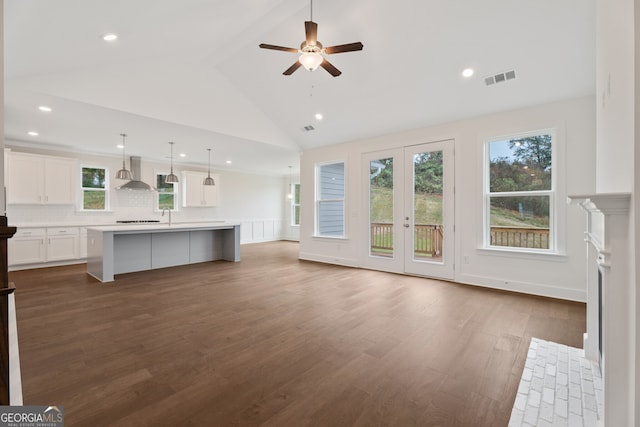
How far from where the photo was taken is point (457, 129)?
4.85 meters

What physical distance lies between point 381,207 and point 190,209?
6460 millimetres

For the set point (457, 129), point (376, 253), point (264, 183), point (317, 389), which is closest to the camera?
point (317, 389)

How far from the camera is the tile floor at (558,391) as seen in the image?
1.68m

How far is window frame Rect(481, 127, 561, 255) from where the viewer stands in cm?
399

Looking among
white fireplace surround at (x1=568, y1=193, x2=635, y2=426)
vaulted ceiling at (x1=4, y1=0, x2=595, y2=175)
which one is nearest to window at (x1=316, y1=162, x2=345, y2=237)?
vaulted ceiling at (x1=4, y1=0, x2=595, y2=175)

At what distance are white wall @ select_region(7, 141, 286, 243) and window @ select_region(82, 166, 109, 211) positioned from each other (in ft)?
0.41

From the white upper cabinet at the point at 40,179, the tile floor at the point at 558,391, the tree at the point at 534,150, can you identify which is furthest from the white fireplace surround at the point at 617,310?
the white upper cabinet at the point at 40,179

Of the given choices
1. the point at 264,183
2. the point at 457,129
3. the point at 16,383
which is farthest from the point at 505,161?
the point at 264,183

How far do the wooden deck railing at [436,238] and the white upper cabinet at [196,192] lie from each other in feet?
19.4

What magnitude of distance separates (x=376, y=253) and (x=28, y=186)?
7556 mm

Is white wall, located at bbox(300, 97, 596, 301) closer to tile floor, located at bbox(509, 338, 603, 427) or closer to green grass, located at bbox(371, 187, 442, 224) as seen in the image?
green grass, located at bbox(371, 187, 442, 224)

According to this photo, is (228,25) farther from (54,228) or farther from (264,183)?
(264,183)

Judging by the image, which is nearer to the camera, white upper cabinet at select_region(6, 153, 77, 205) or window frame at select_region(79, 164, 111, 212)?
white upper cabinet at select_region(6, 153, 77, 205)

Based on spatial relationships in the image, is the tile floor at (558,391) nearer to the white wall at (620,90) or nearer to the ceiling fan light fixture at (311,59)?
the white wall at (620,90)
